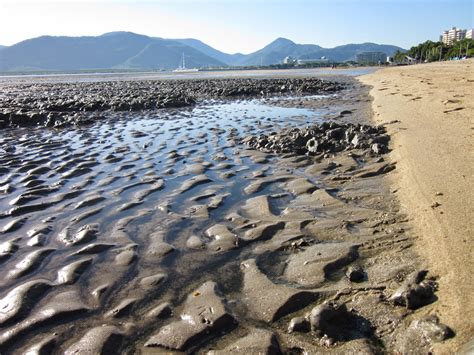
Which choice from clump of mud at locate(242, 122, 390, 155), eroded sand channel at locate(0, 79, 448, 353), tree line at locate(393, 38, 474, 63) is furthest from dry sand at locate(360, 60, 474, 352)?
tree line at locate(393, 38, 474, 63)

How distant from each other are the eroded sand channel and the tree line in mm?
97002

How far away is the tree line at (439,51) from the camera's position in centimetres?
9288

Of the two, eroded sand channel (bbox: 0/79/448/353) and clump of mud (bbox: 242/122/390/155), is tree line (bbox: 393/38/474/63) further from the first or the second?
eroded sand channel (bbox: 0/79/448/353)

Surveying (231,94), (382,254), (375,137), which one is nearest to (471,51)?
(231,94)

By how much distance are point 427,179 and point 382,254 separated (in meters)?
2.41

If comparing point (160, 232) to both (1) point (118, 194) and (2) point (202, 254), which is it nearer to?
(2) point (202, 254)

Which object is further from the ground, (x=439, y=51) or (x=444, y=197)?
(x=439, y=51)

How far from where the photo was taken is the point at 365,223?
201 inches

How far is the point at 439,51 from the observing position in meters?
108

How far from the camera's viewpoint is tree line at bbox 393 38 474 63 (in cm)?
9288

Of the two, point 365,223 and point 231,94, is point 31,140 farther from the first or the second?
point 231,94

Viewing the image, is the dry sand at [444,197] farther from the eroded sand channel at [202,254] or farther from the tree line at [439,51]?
the tree line at [439,51]

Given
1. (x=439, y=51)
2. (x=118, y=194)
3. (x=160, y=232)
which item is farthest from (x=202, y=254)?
(x=439, y=51)

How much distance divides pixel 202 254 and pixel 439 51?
12368cm
